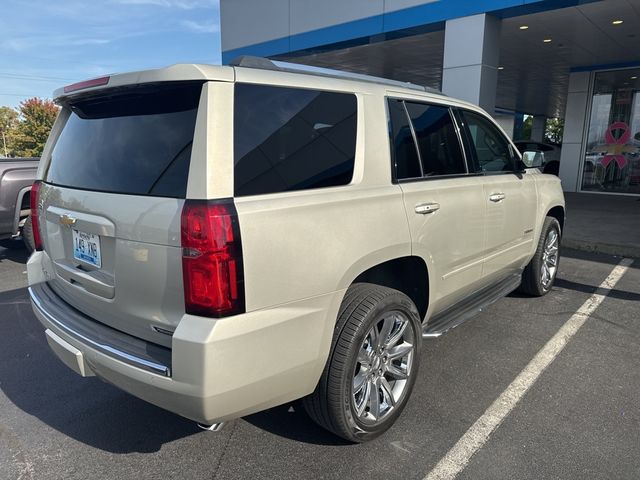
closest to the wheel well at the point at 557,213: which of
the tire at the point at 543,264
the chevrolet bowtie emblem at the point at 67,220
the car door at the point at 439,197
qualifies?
the tire at the point at 543,264

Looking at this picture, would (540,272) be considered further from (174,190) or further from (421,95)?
(174,190)

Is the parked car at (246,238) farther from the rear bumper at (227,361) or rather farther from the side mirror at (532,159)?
the side mirror at (532,159)

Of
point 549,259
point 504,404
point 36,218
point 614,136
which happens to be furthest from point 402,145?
point 614,136

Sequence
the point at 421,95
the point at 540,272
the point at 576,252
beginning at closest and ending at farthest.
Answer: the point at 421,95
the point at 540,272
the point at 576,252

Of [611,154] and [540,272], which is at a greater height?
[611,154]

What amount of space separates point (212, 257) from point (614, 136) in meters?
16.4

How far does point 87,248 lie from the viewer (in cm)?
244

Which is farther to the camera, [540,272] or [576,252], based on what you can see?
[576,252]

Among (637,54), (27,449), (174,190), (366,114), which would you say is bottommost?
(27,449)

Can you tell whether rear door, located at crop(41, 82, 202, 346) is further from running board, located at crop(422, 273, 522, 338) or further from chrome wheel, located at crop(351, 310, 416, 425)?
running board, located at crop(422, 273, 522, 338)

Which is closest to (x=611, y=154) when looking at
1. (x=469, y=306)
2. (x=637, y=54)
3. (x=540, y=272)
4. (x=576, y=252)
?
(x=637, y=54)

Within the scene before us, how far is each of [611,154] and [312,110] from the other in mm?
15635

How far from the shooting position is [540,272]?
4.97 meters

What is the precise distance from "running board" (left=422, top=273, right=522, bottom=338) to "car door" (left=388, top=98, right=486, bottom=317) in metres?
0.07
